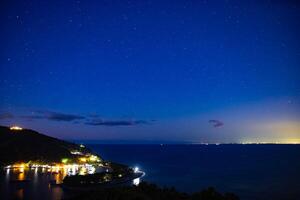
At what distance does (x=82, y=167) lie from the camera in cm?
12300

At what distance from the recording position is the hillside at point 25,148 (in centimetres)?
12884

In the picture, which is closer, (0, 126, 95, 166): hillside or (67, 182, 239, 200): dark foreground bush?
(67, 182, 239, 200): dark foreground bush

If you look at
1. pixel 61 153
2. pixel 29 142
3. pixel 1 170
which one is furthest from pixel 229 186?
pixel 29 142

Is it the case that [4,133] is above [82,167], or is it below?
above

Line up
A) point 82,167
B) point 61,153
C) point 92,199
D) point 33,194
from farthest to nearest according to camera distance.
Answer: point 61,153 < point 82,167 < point 33,194 < point 92,199

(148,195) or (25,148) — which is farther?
(25,148)

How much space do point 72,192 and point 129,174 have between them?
29342 mm

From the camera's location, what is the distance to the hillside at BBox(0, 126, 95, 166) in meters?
129

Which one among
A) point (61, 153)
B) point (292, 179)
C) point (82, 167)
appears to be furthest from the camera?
point (61, 153)

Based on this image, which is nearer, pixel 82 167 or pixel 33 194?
pixel 33 194

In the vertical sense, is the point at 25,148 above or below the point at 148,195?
above

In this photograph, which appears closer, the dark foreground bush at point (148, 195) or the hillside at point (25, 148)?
the dark foreground bush at point (148, 195)

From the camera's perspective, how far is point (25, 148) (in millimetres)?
150000

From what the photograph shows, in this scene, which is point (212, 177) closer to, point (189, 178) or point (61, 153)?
point (189, 178)
